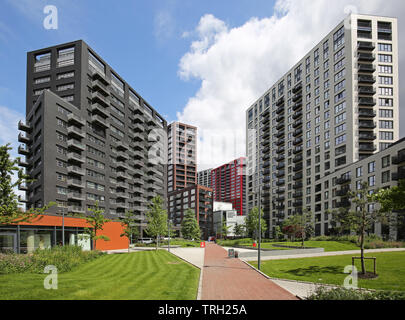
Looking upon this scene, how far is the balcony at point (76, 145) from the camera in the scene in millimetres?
→ 61575

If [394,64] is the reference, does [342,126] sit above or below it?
below

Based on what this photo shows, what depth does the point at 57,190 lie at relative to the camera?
57844 millimetres

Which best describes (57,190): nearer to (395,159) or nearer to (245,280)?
(245,280)

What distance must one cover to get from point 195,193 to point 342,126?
234 feet

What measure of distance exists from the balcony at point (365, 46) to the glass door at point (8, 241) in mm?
79795

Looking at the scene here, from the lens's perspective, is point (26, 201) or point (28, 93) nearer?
point (26, 201)

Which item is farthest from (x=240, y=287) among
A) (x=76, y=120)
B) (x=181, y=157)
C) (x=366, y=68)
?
(x=181, y=157)

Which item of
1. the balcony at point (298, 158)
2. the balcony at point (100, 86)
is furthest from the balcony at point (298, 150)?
the balcony at point (100, 86)

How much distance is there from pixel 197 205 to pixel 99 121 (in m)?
66.8

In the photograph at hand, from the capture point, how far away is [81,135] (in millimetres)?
64125

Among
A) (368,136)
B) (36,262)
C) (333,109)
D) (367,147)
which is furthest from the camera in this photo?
(333,109)

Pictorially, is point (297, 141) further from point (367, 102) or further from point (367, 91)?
point (367, 91)
